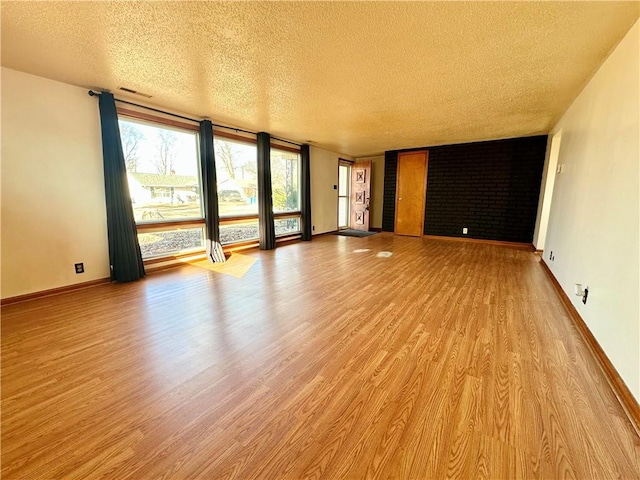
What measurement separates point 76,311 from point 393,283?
350 cm

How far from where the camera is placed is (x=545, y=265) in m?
4.07

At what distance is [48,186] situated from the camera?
9.59 feet

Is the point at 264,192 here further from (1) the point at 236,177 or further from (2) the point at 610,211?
(2) the point at 610,211

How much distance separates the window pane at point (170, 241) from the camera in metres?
3.95

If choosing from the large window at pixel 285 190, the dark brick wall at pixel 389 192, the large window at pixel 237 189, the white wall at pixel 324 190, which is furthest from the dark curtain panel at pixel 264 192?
the dark brick wall at pixel 389 192

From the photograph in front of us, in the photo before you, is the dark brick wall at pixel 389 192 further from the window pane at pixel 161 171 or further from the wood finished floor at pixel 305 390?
the window pane at pixel 161 171

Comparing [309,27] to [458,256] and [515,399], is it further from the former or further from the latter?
[458,256]

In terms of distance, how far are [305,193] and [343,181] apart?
→ 244 cm

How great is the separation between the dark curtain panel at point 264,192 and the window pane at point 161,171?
1.17m

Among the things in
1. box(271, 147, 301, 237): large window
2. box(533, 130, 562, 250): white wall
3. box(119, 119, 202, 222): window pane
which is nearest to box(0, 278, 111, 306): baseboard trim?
box(119, 119, 202, 222): window pane

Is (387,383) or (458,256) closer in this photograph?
A: (387,383)

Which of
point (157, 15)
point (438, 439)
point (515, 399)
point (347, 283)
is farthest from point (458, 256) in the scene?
point (157, 15)

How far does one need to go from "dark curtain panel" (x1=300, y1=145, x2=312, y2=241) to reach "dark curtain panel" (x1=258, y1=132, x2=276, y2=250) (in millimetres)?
1202

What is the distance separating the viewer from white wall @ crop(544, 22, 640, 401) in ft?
5.12
